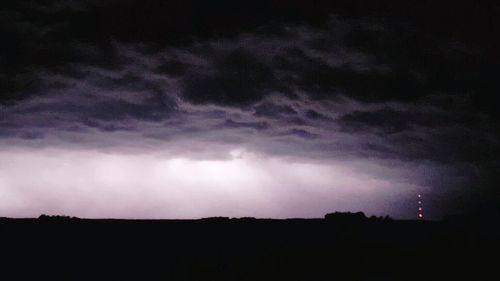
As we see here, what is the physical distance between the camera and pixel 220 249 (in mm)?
18422

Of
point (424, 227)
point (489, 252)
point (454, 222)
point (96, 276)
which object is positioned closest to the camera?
point (96, 276)

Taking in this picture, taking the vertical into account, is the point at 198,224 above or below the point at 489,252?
above

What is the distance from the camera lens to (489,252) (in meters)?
18.9

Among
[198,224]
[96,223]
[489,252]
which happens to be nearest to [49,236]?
[96,223]

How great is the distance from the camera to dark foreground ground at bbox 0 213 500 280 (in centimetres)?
1648

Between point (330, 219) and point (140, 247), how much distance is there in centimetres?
886

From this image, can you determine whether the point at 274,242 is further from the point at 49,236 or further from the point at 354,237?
the point at 49,236

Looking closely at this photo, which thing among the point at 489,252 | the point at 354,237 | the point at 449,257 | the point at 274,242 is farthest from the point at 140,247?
the point at 489,252

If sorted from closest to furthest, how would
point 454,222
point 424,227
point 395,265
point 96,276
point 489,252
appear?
point 96,276 < point 395,265 < point 489,252 < point 424,227 < point 454,222

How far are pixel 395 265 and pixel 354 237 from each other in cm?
231

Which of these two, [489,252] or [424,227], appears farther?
[424,227]

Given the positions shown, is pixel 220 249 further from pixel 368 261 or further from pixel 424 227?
pixel 424 227

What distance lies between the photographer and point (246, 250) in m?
18.4

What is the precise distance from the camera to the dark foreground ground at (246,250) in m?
16.5
